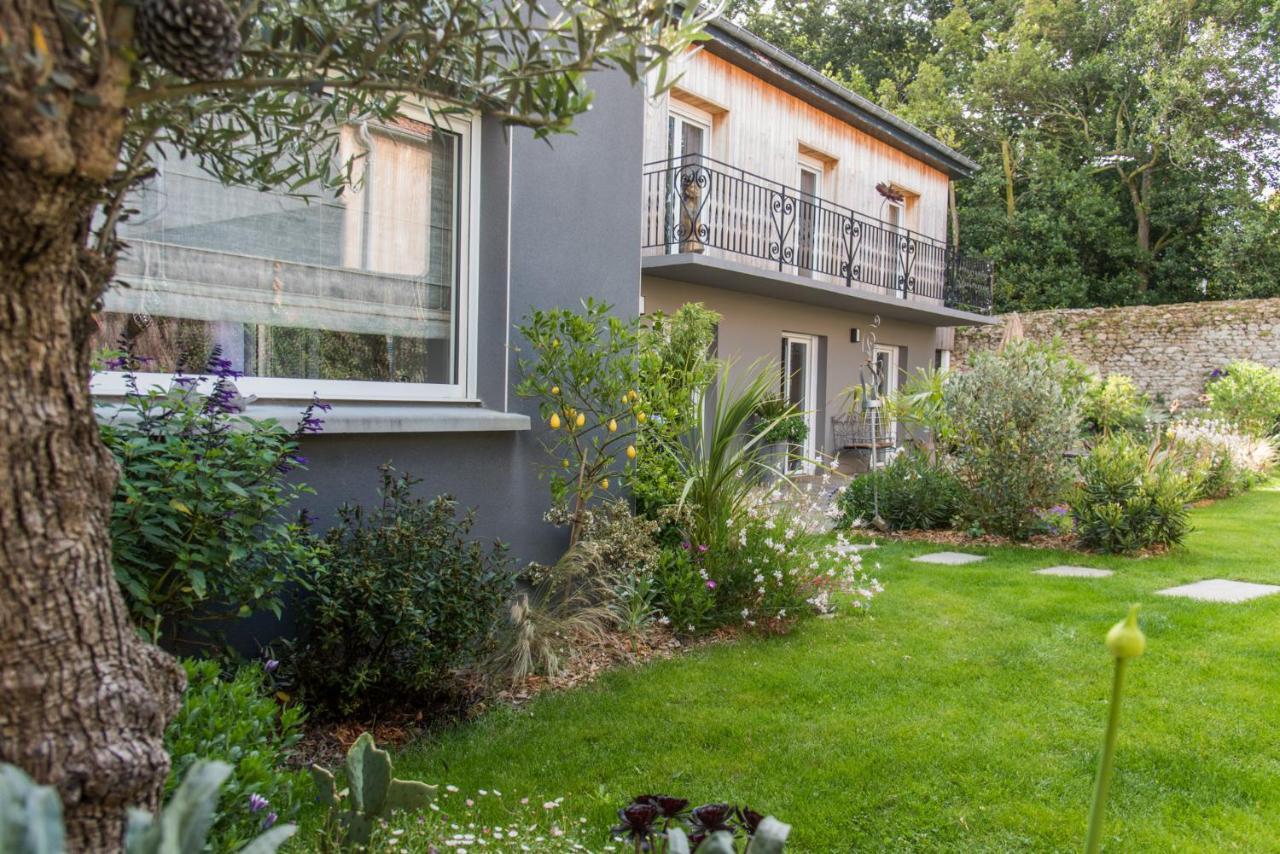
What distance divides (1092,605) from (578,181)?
426 cm

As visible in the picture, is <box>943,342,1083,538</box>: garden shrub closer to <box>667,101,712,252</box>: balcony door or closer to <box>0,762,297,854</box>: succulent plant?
<box>667,101,712,252</box>: balcony door

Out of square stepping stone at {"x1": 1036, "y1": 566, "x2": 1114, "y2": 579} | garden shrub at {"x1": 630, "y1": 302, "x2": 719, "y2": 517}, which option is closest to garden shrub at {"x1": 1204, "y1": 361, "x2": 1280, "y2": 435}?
square stepping stone at {"x1": 1036, "y1": 566, "x2": 1114, "y2": 579}

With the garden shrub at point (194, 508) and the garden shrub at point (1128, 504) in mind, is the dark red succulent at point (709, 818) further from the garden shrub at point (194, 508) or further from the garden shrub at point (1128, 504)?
the garden shrub at point (1128, 504)

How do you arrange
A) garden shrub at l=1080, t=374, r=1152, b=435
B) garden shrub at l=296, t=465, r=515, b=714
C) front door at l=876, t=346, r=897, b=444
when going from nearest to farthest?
1. garden shrub at l=296, t=465, r=515, b=714
2. garden shrub at l=1080, t=374, r=1152, b=435
3. front door at l=876, t=346, r=897, b=444

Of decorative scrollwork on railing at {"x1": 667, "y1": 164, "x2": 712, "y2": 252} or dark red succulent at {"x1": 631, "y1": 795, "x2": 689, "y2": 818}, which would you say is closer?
dark red succulent at {"x1": 631, "y1": 795, "x2": 689, "y2": 818}

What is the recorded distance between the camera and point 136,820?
985mm

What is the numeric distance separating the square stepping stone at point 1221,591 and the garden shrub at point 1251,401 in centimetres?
969

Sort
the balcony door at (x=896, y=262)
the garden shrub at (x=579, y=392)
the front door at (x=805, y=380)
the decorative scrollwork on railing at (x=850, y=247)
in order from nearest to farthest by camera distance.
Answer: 1. the garden shrub at (x=579, y=392)
2. the decorative scrollwork on railing at (x=850, y=247)
3. the front door at (x=805, y=380)
4. the balcony door at (x=896, y=262)

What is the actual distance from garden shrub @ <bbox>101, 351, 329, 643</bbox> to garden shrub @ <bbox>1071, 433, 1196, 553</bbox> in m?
7.07

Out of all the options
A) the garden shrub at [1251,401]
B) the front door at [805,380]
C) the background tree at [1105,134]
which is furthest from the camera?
the background tree at [1105,134]

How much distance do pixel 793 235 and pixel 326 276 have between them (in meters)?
9.21

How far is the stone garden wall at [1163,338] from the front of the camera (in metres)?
17.2

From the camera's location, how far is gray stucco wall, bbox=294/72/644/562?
4.40m

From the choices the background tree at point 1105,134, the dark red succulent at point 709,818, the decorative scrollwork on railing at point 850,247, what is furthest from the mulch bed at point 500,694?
the background tree at point 1105,134
